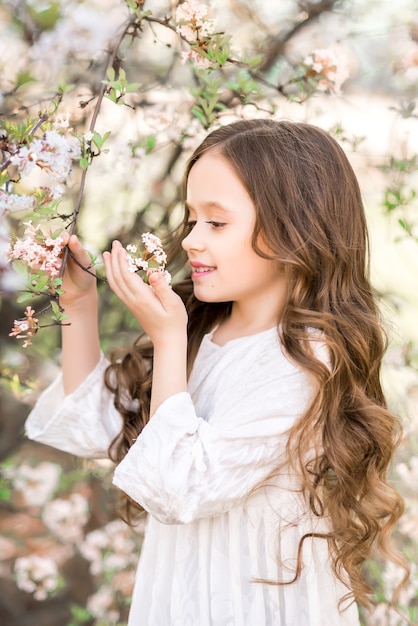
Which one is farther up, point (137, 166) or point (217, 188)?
point (217, 188)

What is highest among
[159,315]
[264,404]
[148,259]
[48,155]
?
[48,155]

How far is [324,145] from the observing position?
4.89 ft

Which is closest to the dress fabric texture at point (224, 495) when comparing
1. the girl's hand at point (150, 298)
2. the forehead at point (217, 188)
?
the girl's hand at point (150, 298)

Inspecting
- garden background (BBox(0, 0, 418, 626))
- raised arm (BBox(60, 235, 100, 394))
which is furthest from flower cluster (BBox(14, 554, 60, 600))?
raised arm (BBox(60, 235, 100, 394))

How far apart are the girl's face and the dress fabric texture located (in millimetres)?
122

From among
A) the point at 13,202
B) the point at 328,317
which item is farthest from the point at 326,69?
the point at 13,202

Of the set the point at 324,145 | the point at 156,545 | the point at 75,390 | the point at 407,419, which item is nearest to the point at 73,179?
the point at 75,390

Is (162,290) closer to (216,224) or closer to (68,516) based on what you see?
(216,224)

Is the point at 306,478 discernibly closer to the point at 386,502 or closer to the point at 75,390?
the point at 386,502

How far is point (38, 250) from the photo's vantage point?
118cm

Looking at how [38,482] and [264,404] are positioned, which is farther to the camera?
[38,482]

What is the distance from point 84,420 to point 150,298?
425 millimetres

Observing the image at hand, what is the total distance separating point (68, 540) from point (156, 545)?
98 cm

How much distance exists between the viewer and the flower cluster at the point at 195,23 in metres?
1.36
